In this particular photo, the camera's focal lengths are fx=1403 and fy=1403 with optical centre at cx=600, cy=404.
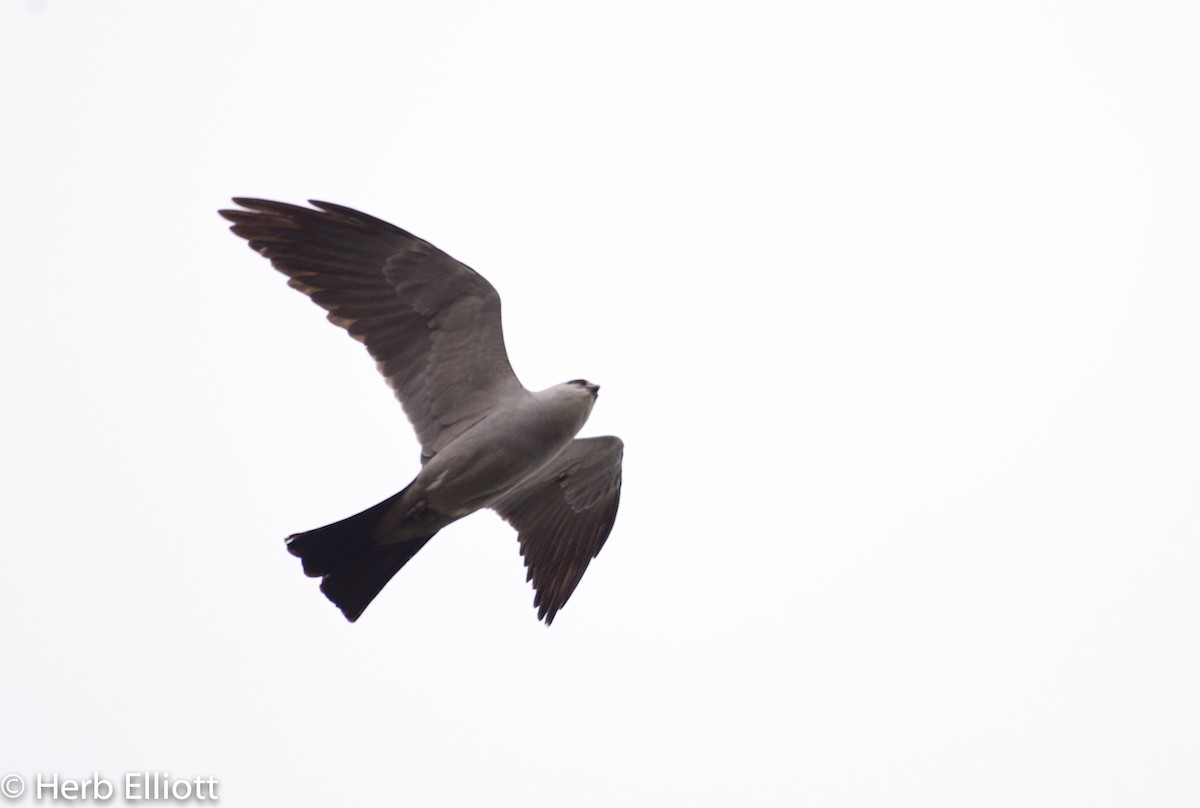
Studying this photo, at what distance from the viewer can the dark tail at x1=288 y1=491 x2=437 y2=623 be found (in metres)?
10.4

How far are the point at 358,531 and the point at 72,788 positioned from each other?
14.4ft

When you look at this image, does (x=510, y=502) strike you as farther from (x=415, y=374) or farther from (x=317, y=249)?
(x=317, y=249)

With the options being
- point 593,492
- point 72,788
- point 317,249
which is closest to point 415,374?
point 317,249

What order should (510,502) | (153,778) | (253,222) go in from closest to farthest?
(253,222) → (510,502) → (153,778)

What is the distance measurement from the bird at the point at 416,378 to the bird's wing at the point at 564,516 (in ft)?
3.88

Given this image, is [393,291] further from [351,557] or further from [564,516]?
[564,516]

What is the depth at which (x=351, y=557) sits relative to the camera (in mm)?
10555

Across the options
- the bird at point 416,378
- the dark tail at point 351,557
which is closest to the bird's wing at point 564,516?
the bird at point 416,378

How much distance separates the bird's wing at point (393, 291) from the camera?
34.0 ft

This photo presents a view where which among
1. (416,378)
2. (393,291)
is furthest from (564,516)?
(393,291)

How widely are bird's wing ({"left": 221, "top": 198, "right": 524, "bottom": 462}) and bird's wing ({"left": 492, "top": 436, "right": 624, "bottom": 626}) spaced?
152 cm

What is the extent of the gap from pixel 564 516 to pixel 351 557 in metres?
2.24

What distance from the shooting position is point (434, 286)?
10.5 meters

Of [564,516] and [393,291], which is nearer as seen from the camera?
[393,291]
